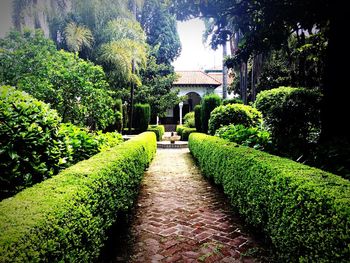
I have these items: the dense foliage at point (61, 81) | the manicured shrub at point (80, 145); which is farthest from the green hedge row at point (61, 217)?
the dense foliage at point (61, 81)

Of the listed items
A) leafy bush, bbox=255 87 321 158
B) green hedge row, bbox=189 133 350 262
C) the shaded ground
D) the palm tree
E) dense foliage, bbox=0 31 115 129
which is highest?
the palm tree

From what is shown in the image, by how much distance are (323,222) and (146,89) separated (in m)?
22.3

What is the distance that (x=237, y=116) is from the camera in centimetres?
1031

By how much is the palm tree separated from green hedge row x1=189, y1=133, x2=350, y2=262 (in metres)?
15.2

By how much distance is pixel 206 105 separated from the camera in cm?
1509

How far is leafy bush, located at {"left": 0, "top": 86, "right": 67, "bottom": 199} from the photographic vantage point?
2516 millimetres

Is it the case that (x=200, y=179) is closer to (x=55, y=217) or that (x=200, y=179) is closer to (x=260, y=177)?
(x=260, y=177)

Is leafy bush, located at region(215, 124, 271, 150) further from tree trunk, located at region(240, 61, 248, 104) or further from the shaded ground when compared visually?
tree trunk, located at region(240, 61, 248, 104)

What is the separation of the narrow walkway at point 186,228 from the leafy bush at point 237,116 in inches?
189

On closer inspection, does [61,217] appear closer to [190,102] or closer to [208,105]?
[208,105]

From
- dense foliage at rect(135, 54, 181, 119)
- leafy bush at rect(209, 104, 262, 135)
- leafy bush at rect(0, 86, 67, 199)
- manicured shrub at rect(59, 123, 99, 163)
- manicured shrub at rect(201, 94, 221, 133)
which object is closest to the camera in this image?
leafy bush at rect(0, 86, 67, 199)

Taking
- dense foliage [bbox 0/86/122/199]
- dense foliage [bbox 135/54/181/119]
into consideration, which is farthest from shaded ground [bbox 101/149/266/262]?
dense foliage [bbox 135/54/181/119]

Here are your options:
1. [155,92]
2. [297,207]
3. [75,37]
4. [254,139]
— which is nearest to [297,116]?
[254,139]

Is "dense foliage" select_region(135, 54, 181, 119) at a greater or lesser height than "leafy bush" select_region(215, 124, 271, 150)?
greater
